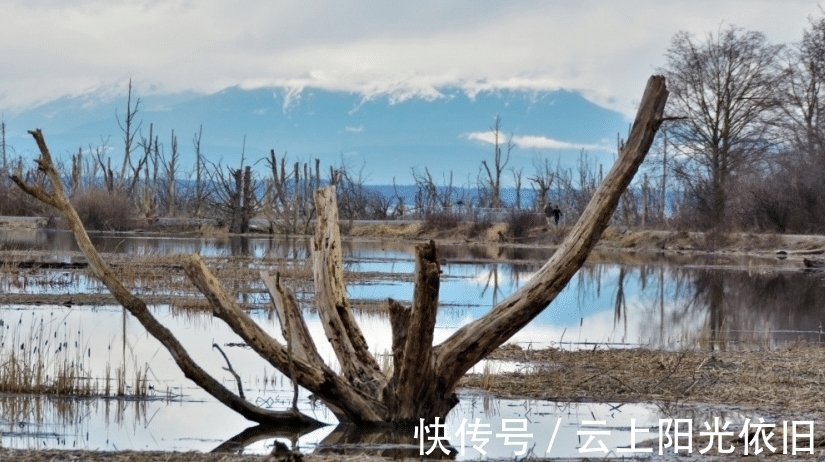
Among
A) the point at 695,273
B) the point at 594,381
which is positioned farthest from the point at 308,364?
the point at 695,273

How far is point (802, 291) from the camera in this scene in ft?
94.2

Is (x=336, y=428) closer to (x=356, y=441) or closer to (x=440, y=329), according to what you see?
(x=356, y=441)

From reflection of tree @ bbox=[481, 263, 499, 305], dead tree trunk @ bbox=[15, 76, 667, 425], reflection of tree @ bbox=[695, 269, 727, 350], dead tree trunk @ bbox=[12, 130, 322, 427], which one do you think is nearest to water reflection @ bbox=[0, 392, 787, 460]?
dead tree trunk @ bbox=[12, 130, 322, 427]

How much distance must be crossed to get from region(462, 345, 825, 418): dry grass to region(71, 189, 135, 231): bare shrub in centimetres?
4479

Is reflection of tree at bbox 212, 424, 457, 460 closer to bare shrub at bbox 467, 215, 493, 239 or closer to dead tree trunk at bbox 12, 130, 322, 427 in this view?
dead tree trunk at bbox 12, 130, 322, 427

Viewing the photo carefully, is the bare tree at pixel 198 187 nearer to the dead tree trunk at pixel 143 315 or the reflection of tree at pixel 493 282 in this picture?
the reflection of tree at pixel 493 282

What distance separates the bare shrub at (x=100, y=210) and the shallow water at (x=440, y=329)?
14446 mm

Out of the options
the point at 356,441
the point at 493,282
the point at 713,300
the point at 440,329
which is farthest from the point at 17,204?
the point at 356,441

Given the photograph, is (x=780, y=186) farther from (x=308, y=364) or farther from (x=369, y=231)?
(x=308, y=364)

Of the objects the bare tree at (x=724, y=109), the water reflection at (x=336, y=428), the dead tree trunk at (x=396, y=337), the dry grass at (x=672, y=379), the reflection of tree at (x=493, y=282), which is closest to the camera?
the water reflection at (x=336, y=428)

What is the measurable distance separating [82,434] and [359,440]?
2379mm

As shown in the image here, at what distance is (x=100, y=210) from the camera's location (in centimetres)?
5669

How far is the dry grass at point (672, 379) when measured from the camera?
11633mm

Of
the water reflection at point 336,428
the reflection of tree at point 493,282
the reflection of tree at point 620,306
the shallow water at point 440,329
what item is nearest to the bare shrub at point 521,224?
the shallow water at point 440,329
